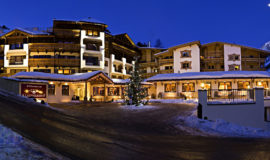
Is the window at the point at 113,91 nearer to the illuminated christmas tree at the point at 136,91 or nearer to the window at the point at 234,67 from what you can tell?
the illuminated christmas tree at the point at 136,91

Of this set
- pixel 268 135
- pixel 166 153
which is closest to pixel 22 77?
pixel 166 153

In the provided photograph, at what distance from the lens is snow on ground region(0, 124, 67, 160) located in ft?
15.2

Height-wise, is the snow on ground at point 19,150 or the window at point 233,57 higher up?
the window at point 233,57

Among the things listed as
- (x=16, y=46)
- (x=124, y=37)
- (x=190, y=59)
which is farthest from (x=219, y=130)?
(x=16, y=46)

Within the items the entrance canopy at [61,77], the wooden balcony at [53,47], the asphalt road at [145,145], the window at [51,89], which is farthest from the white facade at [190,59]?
the asphalt road at [145,145]

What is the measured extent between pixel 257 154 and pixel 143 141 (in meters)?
4.00

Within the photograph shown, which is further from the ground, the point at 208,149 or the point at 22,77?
the point at 22,77

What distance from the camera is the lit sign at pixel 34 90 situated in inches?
895

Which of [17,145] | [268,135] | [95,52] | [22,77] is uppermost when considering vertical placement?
[95,52]

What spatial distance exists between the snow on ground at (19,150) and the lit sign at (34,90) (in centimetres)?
1895

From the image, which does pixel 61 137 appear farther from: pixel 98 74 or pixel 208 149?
pixel 98 74

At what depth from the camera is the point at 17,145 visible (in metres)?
5.27

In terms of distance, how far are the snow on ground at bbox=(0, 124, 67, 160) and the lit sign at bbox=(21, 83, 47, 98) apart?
62.2ft

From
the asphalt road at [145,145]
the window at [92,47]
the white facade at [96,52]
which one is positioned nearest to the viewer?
the asphalt road at [145,145]
